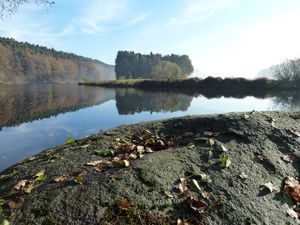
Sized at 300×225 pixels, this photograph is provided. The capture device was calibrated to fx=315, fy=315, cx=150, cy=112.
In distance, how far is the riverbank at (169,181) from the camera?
445cm

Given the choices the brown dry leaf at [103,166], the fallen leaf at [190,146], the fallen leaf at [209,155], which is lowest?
the brown dry leaf at [103,166]

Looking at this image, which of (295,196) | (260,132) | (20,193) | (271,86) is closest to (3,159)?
(20,193)

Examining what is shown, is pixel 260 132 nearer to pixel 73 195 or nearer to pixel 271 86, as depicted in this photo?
pixel 73 195

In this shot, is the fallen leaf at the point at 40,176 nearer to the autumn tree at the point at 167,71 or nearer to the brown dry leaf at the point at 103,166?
the brown dry leaf at the point at 103,166

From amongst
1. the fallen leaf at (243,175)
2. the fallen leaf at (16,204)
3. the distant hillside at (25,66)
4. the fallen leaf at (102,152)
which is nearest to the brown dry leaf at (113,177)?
the fallen leaf at (16,204)

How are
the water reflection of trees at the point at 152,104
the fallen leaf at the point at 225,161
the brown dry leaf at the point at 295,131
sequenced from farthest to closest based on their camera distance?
the water reflection of trees at the point at 152,104
the brown dry leaf at the point at 295,131
the fallen leaf at the point at 225,161

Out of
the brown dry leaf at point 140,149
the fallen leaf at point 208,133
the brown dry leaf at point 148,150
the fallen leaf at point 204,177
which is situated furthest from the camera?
the fallen leaf at point 208,133

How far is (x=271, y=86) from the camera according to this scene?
5953 centimetres

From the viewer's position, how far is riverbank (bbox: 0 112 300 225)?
4453mm

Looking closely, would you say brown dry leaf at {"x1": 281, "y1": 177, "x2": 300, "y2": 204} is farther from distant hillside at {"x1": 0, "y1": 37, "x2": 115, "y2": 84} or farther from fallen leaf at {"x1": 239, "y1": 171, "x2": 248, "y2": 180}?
distant hillside at {"x1": 0, "y1": 37, "x2": 115, "y2": 84}

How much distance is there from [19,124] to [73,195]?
1842 cm

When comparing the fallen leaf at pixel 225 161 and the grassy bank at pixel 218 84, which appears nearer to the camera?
the fallen leaf at pixel 225 161

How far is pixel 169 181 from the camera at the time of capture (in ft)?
16.9

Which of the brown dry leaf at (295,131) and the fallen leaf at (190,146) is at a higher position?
the brown dry leaf at (295,131)
